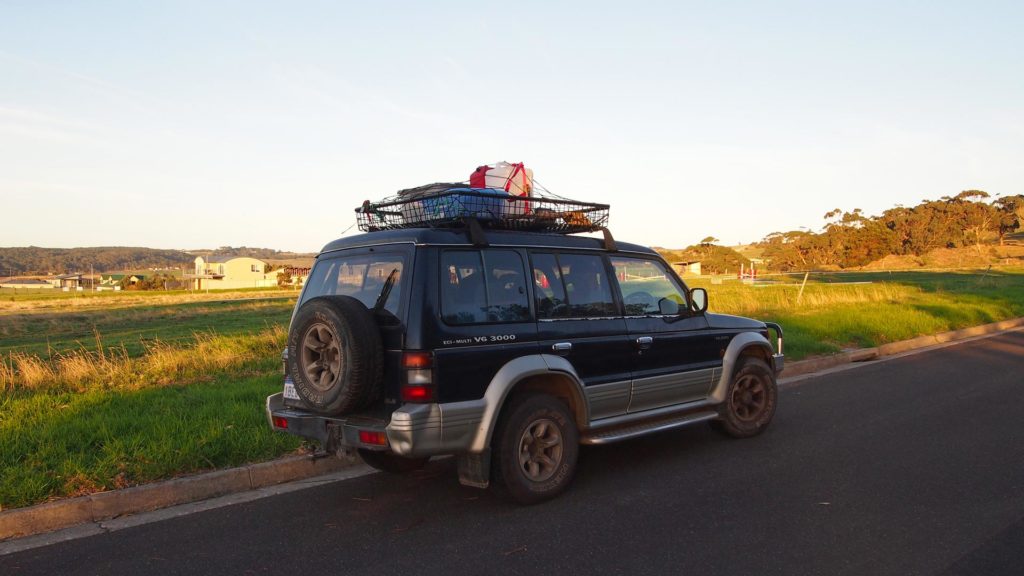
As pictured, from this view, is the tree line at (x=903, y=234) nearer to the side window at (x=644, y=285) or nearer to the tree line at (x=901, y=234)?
the tree line at (x=901, y=234)

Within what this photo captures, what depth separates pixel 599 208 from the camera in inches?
247

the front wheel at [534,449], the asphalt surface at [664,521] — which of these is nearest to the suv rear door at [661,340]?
the asphalt surface at [664,521]

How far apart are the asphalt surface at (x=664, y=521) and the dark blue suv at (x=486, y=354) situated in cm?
41

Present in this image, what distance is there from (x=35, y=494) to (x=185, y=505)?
95 cm

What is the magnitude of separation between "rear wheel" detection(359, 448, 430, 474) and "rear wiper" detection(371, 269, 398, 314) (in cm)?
140

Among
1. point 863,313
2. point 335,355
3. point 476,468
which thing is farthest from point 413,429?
point 863,313

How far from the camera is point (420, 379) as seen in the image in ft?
14.9

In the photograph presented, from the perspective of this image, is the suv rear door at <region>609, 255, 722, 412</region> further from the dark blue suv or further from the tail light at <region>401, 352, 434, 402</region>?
the tail light at <region>401, 352, 434, 402</region>

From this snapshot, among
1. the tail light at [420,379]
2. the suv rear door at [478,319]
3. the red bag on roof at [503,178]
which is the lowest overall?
the tail light at [420,379]

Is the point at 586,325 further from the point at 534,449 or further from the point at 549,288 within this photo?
the point at 534,449

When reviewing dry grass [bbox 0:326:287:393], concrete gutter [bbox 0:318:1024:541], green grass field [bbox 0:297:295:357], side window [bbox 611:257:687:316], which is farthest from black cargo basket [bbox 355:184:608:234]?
green grass field [bbox 0:297:295:357]

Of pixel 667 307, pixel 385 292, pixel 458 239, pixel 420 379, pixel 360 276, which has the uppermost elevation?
pixel 458 239

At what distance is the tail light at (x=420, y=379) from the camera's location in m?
4.55

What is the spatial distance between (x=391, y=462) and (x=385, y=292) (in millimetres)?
1636
